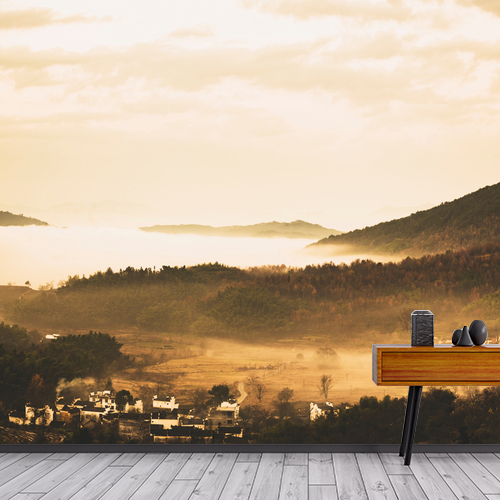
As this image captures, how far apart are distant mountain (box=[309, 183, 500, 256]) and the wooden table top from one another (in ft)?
3.47

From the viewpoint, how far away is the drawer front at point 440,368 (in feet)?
10.2

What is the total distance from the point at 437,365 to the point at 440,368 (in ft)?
0.08

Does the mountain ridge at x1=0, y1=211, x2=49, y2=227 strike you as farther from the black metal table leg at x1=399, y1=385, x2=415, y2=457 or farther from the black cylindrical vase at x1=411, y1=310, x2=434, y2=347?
the black metal table leg at x1=399, y1=385, x2=415, y2=457

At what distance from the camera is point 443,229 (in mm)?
4004

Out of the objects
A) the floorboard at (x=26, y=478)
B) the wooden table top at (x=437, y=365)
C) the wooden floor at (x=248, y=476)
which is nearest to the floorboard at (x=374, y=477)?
the wooden floor at (x=248, y=476)

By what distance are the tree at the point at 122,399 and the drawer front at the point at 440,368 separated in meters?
1.89

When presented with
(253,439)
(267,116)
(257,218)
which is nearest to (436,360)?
(253,439)

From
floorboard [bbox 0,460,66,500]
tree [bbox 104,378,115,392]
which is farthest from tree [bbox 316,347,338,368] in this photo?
floorboard [bbox 0,460,66,500]

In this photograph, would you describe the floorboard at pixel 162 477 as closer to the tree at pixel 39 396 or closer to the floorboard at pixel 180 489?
the floorboard at pixel 180 489

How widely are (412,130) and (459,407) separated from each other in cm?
215

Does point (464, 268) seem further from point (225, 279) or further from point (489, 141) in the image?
point (225, 279)

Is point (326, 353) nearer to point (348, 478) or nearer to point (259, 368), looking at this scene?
point (259, 368)

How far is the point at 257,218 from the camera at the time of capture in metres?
4.14

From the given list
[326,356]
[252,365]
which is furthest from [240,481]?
[326,356]
